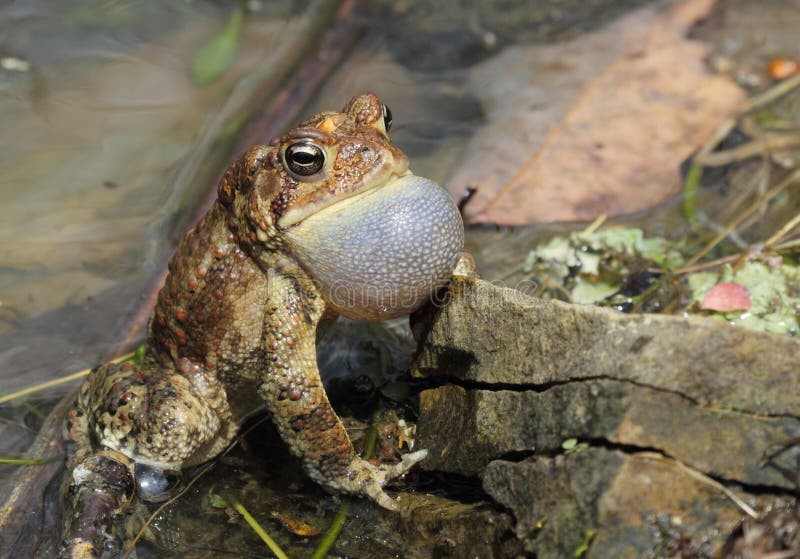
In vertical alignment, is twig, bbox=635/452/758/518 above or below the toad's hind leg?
above

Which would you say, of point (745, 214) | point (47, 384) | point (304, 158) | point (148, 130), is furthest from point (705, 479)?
point (148, 130)

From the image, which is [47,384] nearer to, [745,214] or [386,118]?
[386,118]

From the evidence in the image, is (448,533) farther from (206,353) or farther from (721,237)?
(721,237)

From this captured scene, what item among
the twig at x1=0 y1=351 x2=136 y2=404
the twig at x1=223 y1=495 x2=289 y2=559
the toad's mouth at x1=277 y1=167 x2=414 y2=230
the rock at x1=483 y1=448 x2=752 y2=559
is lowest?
the twig at x1=0 y1=351 x2=136 y2=404

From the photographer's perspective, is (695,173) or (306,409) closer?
(306,409)

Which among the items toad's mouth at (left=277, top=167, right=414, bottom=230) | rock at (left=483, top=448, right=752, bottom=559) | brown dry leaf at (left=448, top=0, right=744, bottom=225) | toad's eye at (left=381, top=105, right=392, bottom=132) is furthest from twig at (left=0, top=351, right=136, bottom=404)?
rock at (left=483, top=448, right=752, bottom=559)

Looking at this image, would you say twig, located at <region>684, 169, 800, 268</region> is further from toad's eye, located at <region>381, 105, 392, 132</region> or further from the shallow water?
toad's eye, located at <region>381, 105, 392, 132</region>

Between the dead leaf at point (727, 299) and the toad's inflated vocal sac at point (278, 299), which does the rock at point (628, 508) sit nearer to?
the toad's inflated vocal sac at point (278, 299)
